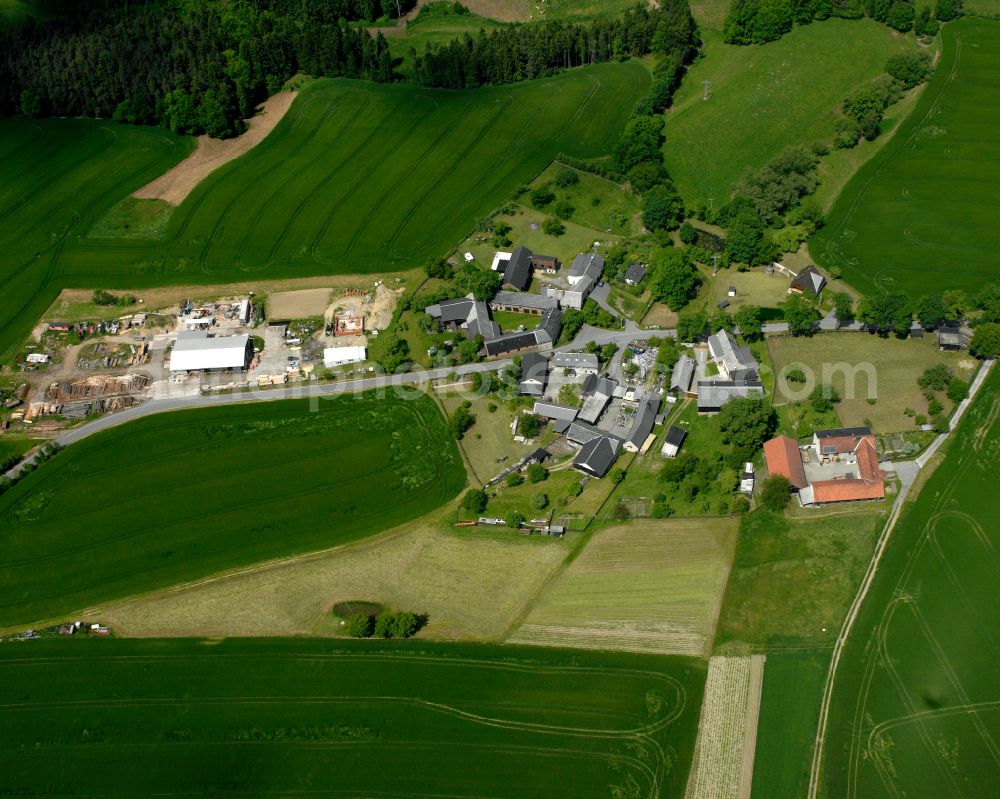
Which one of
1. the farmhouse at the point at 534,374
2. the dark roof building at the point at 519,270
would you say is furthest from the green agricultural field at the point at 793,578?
the dark roof building at the point at 519,270

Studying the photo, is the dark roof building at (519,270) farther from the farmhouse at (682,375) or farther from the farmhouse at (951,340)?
the farmhouse at (951,340)

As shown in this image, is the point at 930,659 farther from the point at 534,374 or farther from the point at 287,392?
the point at 287,392

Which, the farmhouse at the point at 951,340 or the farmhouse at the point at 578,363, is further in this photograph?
the farmhouse at the point at 578,363

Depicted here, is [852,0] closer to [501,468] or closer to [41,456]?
[501,468]

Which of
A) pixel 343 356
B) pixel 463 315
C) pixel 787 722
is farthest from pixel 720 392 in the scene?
pixel 343 356

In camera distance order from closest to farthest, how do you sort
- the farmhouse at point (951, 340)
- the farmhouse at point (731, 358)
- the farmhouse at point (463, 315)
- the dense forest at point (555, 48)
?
the farmhouse at point (731, 358)
the farmhouse at point (951, 340)
the farmhouse at point (463, 315)
the dense forest at point (555, 48)

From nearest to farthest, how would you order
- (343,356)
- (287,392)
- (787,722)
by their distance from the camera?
(787,722) → (287,392) → (343,356)
